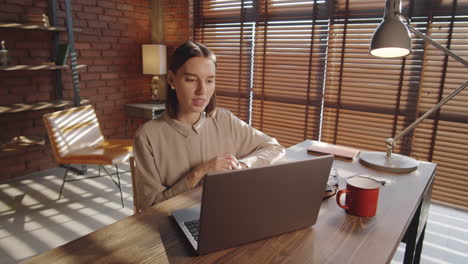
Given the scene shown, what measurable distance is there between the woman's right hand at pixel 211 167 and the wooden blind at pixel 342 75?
7.71 ft

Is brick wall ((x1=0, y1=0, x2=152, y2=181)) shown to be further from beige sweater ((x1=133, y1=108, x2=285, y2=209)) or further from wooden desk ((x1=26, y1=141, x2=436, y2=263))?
wooden desk ((x1=26, y1=141, x2=436, y2=263))

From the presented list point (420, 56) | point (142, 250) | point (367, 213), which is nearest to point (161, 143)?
point (142, 250)

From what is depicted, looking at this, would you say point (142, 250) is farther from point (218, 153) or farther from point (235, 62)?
point (235, 62)

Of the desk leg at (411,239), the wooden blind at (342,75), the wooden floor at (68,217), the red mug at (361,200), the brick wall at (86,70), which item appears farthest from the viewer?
the brick wall at (86,70)

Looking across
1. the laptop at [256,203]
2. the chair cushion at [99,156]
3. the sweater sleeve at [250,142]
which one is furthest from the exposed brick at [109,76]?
the laptop at [256,203]

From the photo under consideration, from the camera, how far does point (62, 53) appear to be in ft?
11.2

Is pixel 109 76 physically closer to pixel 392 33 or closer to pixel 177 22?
pixel 177 22

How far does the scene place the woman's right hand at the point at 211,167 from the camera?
1280 mm

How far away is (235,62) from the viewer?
4.02 metres

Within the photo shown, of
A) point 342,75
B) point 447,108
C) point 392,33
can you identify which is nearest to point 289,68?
point 342,75

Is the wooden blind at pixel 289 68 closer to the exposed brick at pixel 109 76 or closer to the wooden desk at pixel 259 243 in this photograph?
the exposed brick at pixel 109 76

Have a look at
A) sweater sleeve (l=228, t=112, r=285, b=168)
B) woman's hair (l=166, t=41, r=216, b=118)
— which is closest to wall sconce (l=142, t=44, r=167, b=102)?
sweater sleeve (l=228, t=112, r=285, b=168)

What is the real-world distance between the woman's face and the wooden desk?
42 centimetres

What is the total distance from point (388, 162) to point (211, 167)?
2.91 feet
